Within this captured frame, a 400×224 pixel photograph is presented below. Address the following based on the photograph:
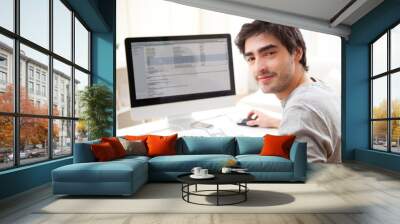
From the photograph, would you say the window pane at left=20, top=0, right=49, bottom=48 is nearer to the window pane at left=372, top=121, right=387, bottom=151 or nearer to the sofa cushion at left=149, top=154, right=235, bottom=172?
the sofa cushion at left=149, top=154, right=235, bottom=172

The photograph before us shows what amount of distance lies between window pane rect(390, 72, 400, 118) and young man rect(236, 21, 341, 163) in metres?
1.39

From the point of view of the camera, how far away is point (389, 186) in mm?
5461

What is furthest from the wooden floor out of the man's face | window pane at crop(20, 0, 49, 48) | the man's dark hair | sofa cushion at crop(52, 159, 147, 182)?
the man's dark hair

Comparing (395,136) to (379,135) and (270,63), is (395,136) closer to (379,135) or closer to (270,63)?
(379,135)

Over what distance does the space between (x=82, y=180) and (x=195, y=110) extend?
11.8 feet

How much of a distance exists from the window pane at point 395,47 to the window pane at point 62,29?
6.09 m

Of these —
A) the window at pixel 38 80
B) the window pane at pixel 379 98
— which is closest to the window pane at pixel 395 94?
the window pane at pixel 379 98

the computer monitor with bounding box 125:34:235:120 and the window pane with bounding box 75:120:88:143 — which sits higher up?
the computer monitor with bounding box 125:34:235:120

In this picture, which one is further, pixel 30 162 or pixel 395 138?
pixel 395 138

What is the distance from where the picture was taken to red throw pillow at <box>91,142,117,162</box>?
5.36m

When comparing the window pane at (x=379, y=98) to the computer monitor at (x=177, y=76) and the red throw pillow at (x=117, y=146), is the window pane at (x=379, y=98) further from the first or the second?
the red throw pillow at (x=117, y=146)

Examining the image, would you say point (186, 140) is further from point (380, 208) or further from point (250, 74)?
point (380, 208)

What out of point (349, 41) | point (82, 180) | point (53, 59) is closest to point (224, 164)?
point (82, 180)

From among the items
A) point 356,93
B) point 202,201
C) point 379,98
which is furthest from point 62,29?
point 379,98
